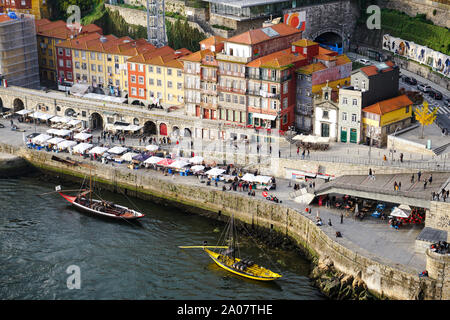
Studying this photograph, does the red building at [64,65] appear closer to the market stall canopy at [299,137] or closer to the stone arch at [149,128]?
the stone arch at [149,128]

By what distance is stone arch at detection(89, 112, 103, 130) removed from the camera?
11725 cm

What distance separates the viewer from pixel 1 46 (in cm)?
12644

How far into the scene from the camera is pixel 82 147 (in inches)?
4230

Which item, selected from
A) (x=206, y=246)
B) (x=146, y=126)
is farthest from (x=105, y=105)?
(x=206, y=246)

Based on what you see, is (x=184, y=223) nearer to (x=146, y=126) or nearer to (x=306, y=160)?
(x=306, y=160)

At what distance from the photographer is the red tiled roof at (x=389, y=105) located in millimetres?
96438

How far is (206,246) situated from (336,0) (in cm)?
5810

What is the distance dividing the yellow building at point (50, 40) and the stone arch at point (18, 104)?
973 cm

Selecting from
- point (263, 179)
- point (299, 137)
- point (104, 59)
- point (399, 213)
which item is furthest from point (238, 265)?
point (104, 59)

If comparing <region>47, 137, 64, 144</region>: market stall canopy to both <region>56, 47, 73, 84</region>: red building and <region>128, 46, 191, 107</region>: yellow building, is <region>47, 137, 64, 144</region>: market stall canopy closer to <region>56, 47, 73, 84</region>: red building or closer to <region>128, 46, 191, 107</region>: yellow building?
<region>128, 46, 191, 107</region>: yellow building

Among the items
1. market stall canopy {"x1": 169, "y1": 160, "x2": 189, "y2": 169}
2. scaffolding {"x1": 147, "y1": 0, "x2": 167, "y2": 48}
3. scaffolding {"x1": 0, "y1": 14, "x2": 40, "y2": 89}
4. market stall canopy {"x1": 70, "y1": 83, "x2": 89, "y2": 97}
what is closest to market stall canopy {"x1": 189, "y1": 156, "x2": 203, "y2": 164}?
market stall canopy {"x1": 169, "y1": 160, "x2": 189, "y2": 169}

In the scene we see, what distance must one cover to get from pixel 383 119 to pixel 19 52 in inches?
2433

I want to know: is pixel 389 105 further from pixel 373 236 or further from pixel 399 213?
pixel 373 236

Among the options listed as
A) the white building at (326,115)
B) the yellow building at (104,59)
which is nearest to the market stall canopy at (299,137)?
the white building at (326,115)
